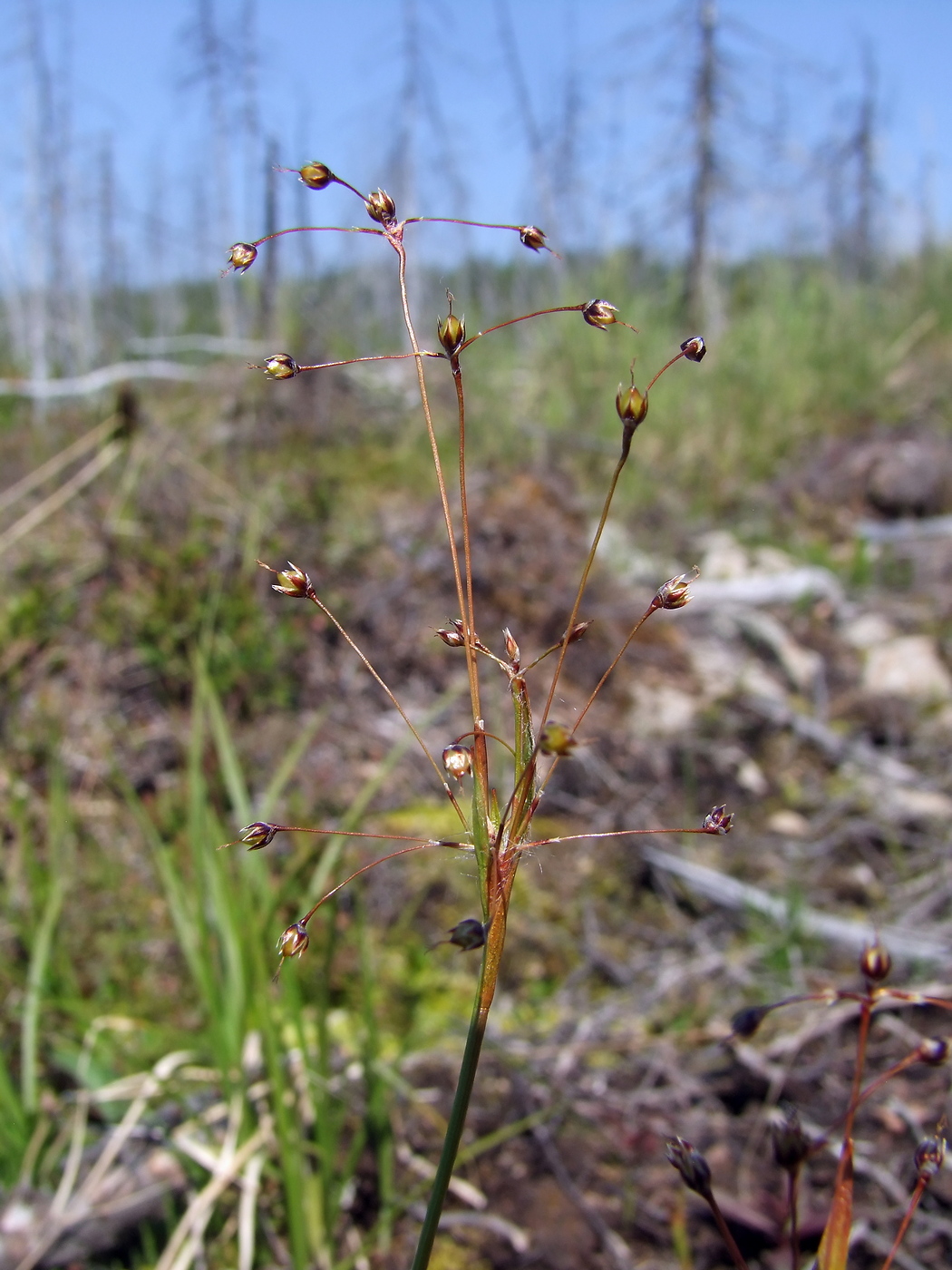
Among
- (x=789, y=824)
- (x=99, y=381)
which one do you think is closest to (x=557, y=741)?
(x=789, y=824)

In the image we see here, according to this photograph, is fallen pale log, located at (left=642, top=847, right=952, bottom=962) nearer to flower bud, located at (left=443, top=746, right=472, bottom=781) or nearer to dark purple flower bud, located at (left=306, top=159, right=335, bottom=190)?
flower bud, located at (left=443, top=746, right=472, bottom=781)

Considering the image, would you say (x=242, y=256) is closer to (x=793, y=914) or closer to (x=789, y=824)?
(x=793, y=914)

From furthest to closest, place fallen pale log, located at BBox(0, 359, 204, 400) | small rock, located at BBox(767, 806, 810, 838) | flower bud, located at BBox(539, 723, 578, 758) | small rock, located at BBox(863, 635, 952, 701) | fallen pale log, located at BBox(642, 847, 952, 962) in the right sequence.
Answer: fallen pale log, located at BBox(0, 359, 204, 400) < small rock, located at BBox(863, 635, 952, 701) < small rock, located at BBox(767, 806, 810, 838) < fallen pale log, located at BBox(642, 847, 952, 962) < flower bud, located at BBox(539, 723, 578, 758)

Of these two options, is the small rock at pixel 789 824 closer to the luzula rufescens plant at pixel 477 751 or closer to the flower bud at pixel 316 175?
the luzula rufescens plant at pixel 477 751

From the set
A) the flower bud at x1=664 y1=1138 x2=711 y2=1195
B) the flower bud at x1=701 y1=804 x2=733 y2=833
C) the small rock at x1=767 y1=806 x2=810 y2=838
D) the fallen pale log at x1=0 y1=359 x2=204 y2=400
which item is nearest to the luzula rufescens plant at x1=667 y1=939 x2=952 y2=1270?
the flower bud at x1=664 y1=1138 x2=711 y2=1195

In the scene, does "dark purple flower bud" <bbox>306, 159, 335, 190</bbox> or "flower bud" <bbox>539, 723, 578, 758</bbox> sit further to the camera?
"dark purple flower bud" <bbox>306, 159, 335, 190</bbox>

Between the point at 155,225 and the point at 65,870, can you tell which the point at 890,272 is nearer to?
the point at 155,225
